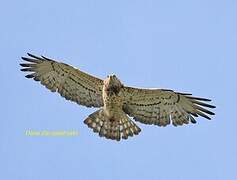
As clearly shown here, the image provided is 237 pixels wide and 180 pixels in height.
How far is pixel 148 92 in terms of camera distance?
49.3m

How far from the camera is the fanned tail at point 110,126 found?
161 ft

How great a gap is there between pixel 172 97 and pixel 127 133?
1463 mm

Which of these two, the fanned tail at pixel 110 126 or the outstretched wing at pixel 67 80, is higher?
the outstretched wing at pixel 67 80

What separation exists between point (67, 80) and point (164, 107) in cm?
250

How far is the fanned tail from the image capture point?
49.1 m

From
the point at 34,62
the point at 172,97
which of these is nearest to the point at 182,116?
the point at 172,97

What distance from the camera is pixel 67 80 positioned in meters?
49.4

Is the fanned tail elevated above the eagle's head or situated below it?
below

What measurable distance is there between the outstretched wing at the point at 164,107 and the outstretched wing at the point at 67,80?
83 centimetres

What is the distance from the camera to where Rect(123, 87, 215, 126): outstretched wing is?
4944 cm

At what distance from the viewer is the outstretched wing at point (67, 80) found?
49.2 metres

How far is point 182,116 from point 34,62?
3.89 metres

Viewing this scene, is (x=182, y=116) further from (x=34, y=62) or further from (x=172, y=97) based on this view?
(x=34, y=62)

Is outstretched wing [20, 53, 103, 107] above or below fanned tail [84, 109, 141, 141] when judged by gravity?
above
